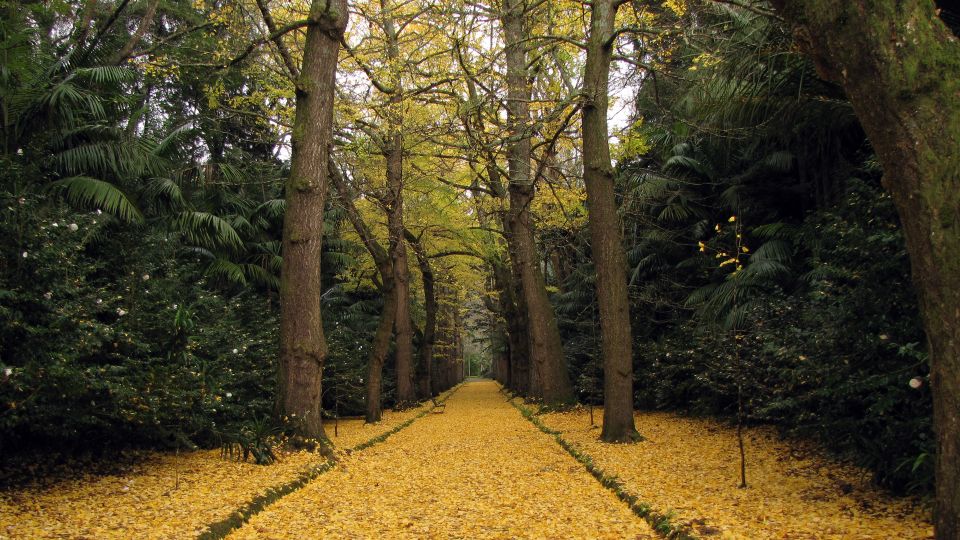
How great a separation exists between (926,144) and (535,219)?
48.7 ft

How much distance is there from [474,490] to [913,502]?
152 inches

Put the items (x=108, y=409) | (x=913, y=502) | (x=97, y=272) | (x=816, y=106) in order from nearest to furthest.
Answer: (x=913, y=502) < (x=108, y=409) < (x=816, y=106) < (x=97, y=272)

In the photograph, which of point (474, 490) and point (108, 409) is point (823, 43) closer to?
point (474, 490)

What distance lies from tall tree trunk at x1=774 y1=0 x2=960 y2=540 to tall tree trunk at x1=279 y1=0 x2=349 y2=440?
23.5 feet

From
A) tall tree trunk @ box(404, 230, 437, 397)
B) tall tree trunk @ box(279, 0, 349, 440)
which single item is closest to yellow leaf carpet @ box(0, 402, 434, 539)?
tall tree trunk @ box(279, 0, 349, 440)

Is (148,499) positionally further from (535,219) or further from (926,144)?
(535,219)

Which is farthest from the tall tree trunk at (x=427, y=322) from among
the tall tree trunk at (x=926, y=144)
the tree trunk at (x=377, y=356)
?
the tall tree trunk at (x=926, y=144)

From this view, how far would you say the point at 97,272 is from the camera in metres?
8.05

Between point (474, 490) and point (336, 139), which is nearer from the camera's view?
point (474, 490)

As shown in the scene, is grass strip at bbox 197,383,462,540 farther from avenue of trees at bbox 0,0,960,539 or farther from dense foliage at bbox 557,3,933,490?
dense foliage at bbox 557,3,933,490

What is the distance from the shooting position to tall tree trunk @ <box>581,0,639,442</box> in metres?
9.37

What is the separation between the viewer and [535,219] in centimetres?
1747

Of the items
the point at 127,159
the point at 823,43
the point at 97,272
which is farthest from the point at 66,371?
the point at 823,43

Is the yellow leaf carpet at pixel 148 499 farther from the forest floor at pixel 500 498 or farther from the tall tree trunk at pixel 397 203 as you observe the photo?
the tall tree trunk at pixel 397 203
